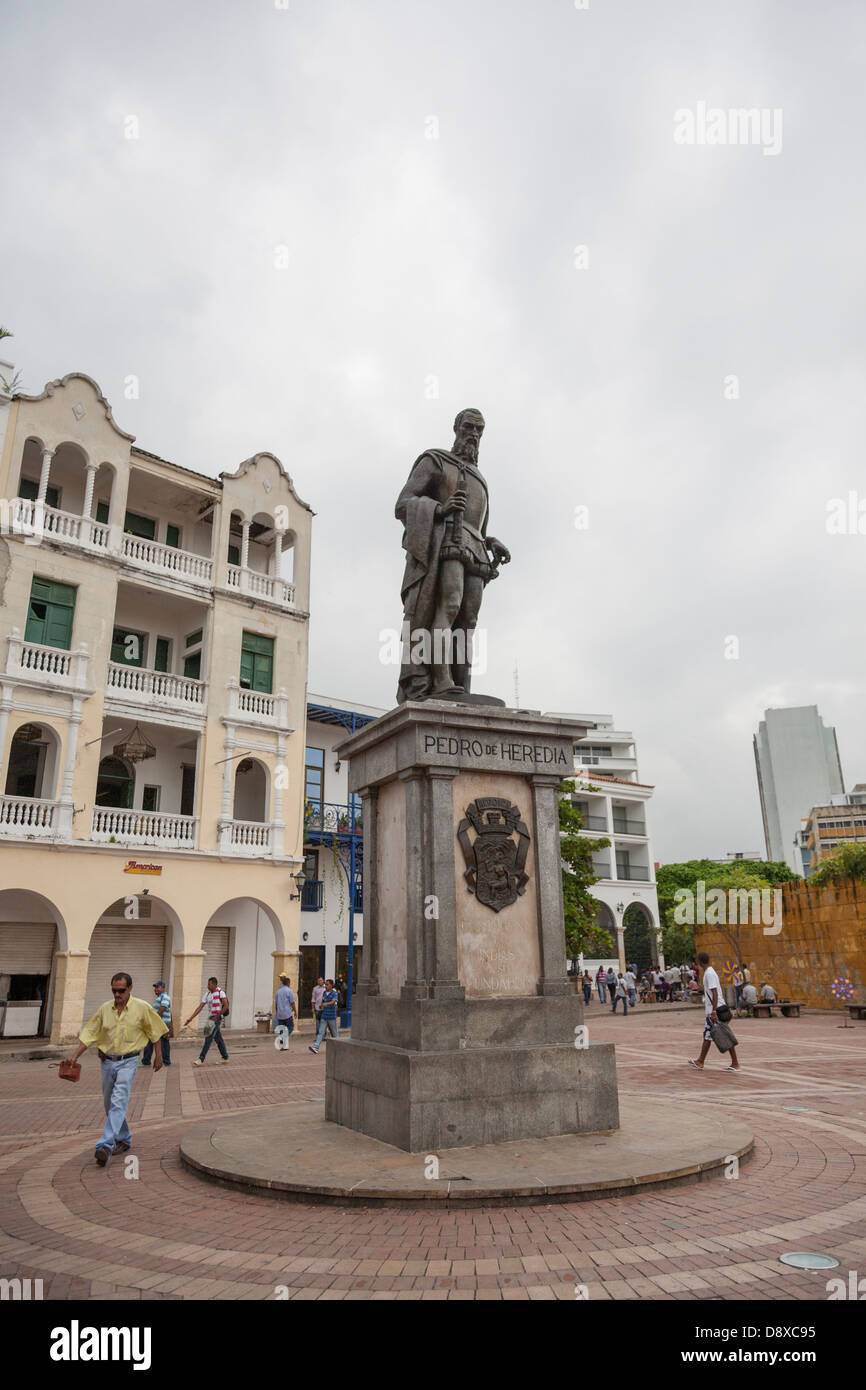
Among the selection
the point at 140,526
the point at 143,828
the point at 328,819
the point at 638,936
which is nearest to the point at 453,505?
the point at 143,828

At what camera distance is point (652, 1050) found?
1678cm

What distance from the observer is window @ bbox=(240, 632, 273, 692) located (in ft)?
81.4

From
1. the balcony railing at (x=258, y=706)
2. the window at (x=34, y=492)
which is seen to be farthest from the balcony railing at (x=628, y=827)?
the window at (x=34, y=492)

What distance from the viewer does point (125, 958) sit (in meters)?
23.1

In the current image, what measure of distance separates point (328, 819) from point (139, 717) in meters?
9.90

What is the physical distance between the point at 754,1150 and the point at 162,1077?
10.7 meters

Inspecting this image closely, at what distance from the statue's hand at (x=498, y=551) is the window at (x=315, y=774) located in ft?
73.8

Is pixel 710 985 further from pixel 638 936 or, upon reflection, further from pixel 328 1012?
pixel 638 936

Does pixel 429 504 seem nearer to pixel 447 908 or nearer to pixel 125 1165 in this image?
pixel 447 908

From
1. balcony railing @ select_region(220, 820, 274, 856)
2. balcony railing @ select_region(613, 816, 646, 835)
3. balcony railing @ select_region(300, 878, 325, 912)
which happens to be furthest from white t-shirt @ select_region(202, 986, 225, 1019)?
balcony railing @ select_region(613, 816, 646, 835)

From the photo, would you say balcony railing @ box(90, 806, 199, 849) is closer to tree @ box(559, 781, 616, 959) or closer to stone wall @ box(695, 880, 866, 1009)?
tree @ box(559, 781, 616, 959)

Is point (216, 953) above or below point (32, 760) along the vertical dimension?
below

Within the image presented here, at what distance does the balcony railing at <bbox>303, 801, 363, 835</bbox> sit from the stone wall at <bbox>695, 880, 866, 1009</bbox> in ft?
48.5

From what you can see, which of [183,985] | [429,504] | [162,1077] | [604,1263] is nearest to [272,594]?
[183,985]
